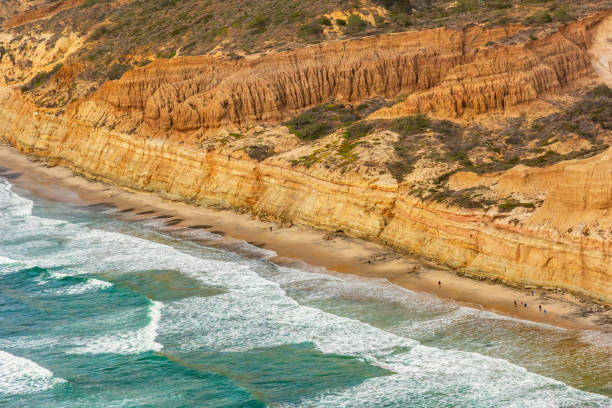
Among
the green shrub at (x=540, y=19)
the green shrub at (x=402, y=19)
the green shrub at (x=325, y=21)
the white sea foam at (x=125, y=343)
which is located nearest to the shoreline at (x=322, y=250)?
the white sea foam at (x=125, y=343)

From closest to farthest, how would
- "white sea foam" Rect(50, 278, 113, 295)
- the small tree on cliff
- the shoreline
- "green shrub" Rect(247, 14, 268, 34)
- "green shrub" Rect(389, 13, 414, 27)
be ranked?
the shoreline < "white sea foam" Rect(50, 278, 113, 295) < "green shrub" Rect(389, 13, 414, 27) < "green shrub" Rect(247, 14, 268, 34) < the small tree on cliff

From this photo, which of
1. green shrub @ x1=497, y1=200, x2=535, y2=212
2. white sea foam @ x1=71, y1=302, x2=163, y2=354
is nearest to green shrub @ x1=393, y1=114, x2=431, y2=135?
green shrub @ x1=497, y1=200, x2=535, y2=212

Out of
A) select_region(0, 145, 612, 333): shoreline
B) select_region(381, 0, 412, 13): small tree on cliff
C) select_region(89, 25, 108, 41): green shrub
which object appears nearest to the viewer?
select_region(0, 145, 612, 333): shoreline

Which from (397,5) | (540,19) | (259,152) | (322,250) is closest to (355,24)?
(397,5)

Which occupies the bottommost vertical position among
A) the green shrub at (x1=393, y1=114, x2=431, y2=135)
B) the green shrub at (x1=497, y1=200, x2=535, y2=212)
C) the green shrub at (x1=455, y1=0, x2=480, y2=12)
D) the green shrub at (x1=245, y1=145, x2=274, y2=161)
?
the green shrub at (x1=497, y1=200, x2=535, y2=212)

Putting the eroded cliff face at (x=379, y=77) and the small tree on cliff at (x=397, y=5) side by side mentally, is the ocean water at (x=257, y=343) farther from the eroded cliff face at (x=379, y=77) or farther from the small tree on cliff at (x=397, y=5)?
the small tree on cliff at (x=397, y=5)

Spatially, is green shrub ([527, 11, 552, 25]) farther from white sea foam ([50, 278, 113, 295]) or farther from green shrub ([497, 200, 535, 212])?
white sea foam ([50, 278, 113, 295])

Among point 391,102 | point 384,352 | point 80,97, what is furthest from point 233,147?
point 384,352

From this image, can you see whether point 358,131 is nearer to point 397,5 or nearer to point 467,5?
point 467,5
